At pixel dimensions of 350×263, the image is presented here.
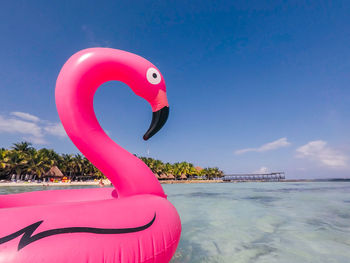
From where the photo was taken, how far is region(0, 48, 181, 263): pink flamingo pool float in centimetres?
134

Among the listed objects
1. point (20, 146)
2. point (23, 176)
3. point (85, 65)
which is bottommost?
point (23, 176)

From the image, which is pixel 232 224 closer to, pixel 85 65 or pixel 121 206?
pixel 121 206

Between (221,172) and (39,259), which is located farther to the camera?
(221,172)

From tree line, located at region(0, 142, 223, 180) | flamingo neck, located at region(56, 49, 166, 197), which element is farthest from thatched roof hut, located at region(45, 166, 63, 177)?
flamingo neck, located at region(56, 49, 166, 197)

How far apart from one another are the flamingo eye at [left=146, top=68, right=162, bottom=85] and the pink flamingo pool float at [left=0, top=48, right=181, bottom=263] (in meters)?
0.01

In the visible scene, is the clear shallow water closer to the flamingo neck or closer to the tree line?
the flamingo neck

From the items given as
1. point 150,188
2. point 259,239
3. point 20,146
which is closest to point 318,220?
point 259,239

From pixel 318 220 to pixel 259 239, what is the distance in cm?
264

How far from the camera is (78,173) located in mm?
37625

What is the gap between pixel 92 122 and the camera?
2273 mm

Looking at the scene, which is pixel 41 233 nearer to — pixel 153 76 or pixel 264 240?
pixel 153 76

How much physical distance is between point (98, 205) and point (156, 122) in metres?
1.20

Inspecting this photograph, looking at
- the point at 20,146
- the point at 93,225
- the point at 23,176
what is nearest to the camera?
the point at 93,225

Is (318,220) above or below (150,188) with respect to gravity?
below
